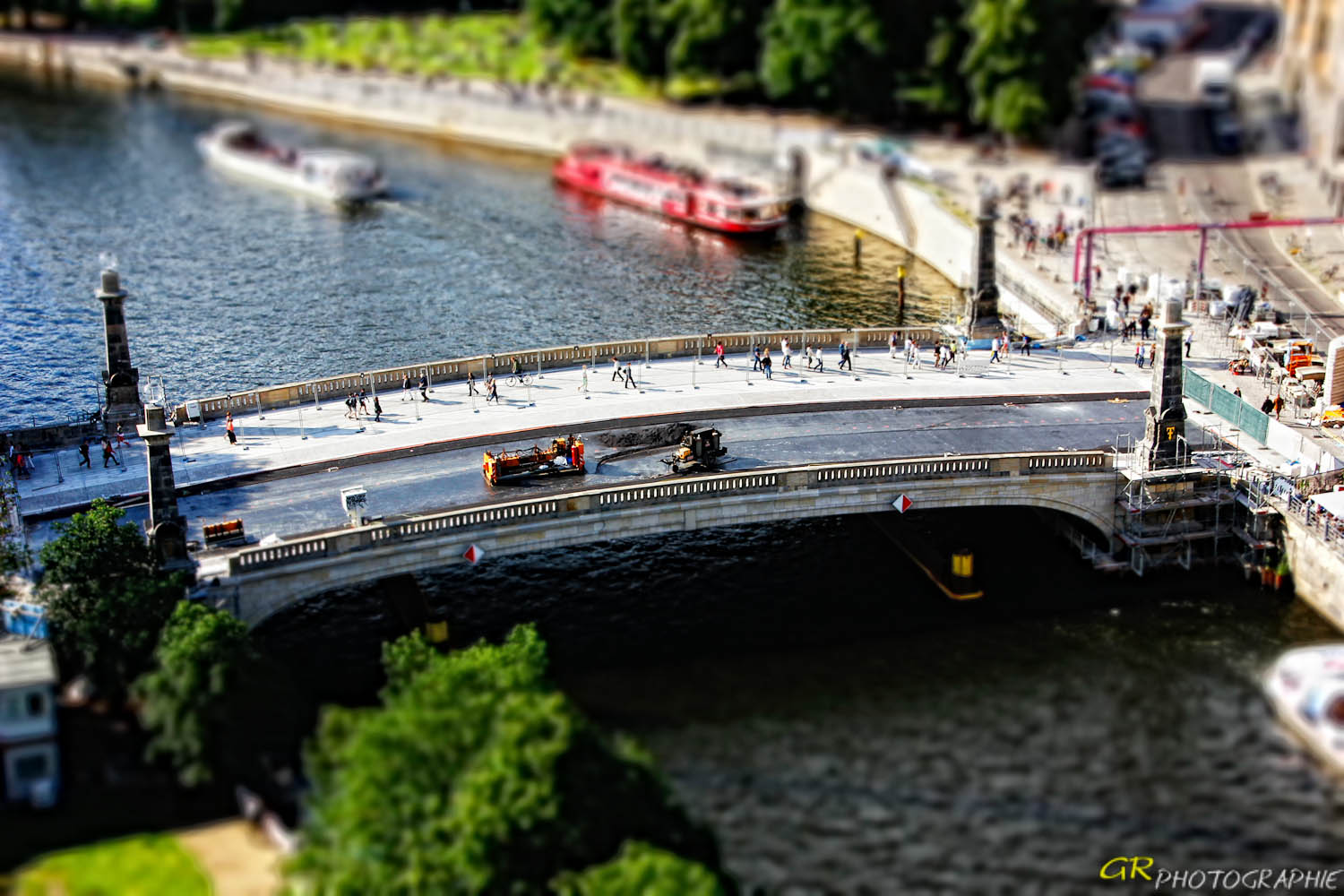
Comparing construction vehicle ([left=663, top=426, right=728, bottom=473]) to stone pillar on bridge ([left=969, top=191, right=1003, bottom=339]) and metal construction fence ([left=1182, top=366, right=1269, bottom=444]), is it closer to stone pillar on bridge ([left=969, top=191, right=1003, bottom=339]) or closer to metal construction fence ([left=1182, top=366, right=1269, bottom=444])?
metal construction fence ([left=1182, top=366, right=1269, bottom=444])

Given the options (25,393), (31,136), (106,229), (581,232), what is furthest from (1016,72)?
(31,136)

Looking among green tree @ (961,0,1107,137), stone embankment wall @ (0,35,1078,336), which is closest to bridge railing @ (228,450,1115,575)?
stone embankment wall @ (0,35,1078,336)

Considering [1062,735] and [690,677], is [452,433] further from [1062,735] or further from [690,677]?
[1062,735]

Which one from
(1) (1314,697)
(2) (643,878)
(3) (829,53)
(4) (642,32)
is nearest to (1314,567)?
(1) (1314,697)

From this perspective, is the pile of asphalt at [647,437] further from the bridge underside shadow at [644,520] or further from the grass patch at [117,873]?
the grass patch at [117,873]

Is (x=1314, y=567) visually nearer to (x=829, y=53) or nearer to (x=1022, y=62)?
(x=1022, y=62)
